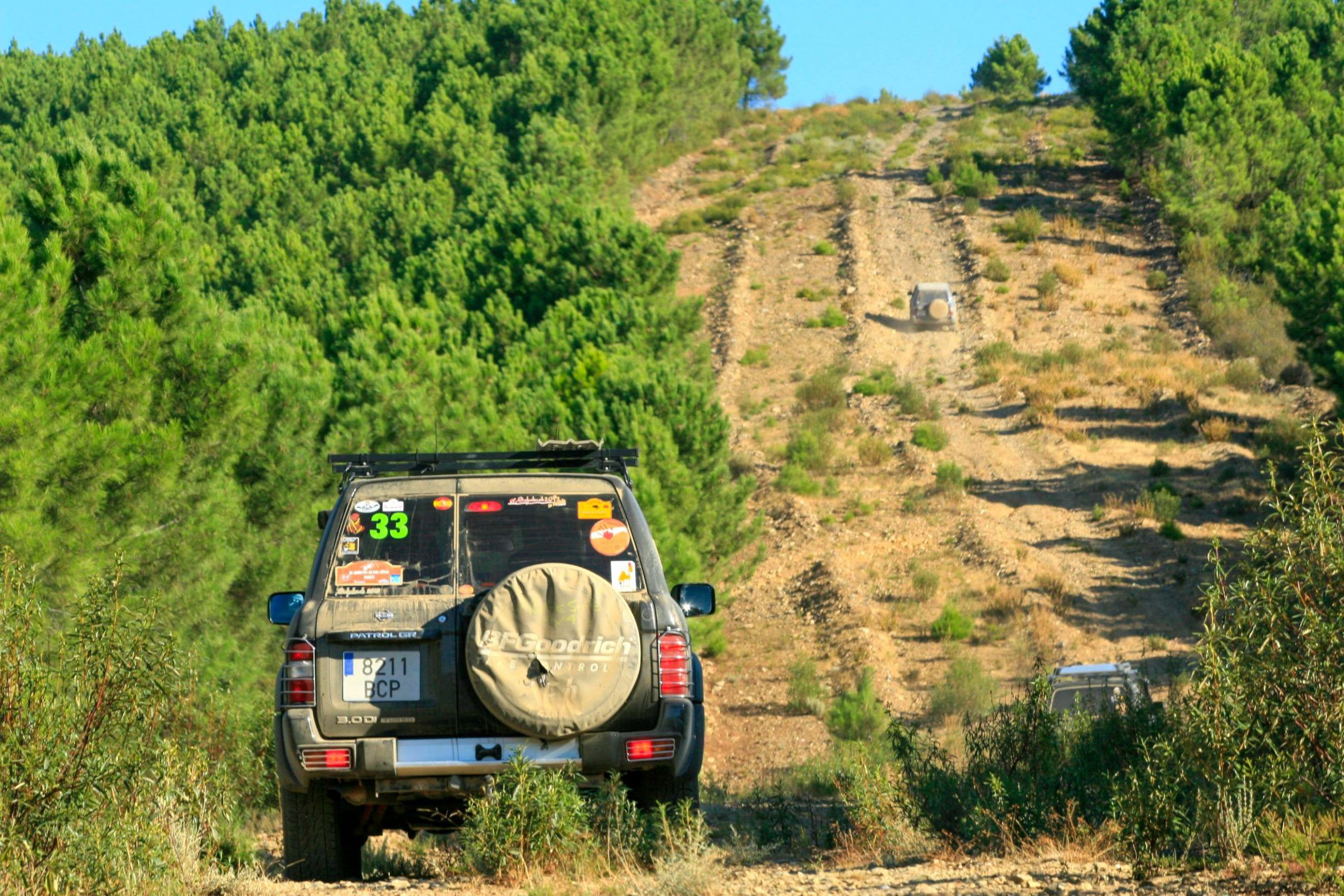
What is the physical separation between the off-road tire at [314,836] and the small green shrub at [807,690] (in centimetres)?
2022

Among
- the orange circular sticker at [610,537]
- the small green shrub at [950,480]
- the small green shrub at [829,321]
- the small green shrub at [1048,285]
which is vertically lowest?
the orange circular sticker at [610,537]

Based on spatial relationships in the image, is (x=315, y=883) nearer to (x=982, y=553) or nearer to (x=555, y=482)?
(x=555, y=482)

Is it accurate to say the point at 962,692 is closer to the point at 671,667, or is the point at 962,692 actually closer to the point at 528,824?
the point at 671,667

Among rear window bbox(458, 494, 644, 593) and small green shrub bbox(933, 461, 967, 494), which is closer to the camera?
rear window bbox(458, 494, 644, 593)

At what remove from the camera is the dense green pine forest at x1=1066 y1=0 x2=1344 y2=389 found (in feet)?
153

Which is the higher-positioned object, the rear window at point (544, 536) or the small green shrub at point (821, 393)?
the small green shrub at point (821, 393)

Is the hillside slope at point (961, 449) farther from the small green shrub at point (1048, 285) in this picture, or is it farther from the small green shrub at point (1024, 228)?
the small green shrub at point (1024, 228)

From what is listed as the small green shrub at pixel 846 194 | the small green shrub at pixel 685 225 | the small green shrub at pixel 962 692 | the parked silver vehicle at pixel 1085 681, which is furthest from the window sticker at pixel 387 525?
the small green shrub at pixel 846 194

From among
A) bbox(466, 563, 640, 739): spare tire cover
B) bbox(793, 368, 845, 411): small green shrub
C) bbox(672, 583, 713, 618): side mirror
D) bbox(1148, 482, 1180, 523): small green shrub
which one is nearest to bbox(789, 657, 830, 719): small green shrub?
bbox(1148, 482, 1180, 523): small green shrub

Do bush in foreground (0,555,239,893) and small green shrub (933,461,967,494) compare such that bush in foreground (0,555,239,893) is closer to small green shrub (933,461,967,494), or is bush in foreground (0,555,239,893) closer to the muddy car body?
the muddy car body

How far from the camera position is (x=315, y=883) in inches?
264

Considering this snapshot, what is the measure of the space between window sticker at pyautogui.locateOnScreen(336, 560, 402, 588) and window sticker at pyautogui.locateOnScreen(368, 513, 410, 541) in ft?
0.51

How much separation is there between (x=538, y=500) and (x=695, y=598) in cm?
104

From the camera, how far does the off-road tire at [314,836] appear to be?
7.06m
